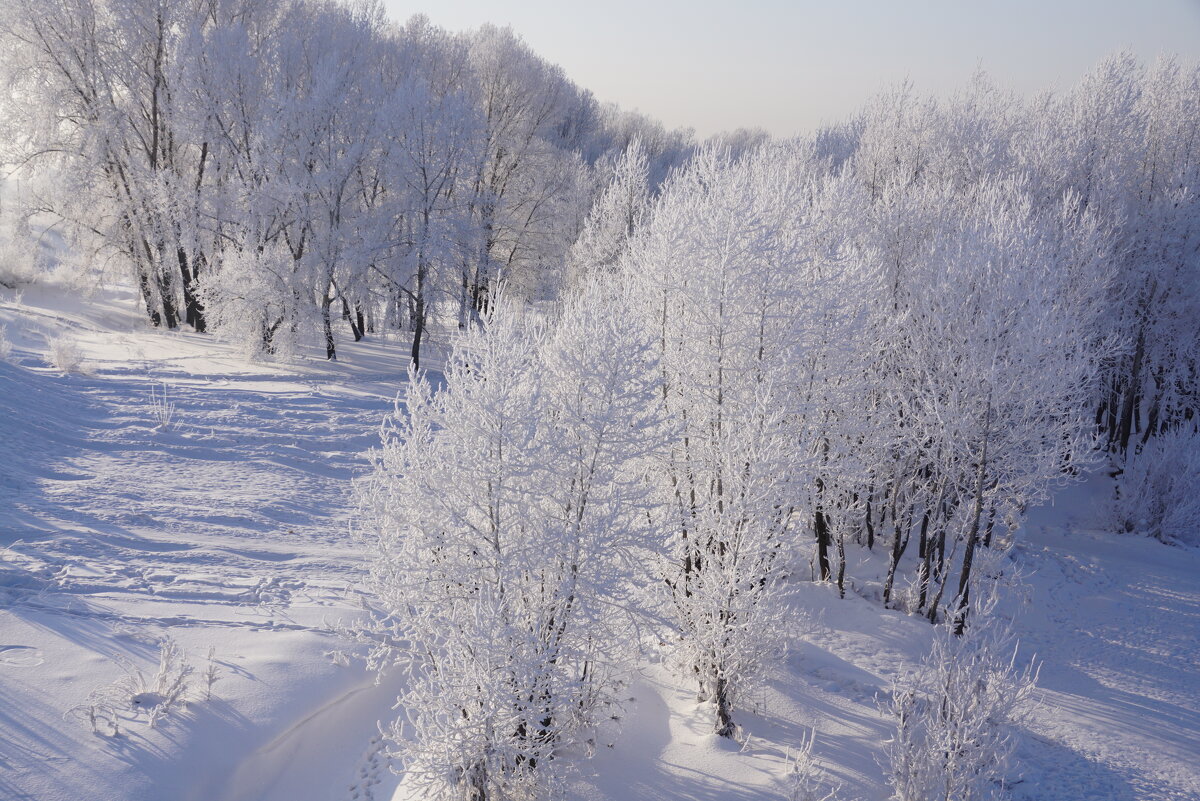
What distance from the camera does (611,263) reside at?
1001 inches

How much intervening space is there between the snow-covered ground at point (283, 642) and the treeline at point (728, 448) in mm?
654

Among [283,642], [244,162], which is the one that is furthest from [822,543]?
[244,162]

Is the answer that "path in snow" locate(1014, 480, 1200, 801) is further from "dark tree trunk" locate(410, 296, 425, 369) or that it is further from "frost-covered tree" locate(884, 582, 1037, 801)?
"dark tree trunk" locate(410, 296, 425, 369)

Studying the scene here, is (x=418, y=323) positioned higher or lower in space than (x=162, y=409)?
higher

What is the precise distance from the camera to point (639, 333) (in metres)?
7.54

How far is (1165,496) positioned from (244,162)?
2718 centimetres

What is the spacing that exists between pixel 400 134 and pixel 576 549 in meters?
18.7

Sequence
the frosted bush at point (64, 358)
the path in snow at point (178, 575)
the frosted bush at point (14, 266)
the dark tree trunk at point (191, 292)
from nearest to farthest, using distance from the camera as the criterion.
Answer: the path in snow at point (178, 575) → the frosted bush at point (64, 358) → the dark tree trunk at point (191, 292) → the frosted bush at point (14, 266)

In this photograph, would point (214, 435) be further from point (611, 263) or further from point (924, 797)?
point (611, 263)

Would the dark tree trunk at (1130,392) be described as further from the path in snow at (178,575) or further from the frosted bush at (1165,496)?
the path in snow at (178,575)

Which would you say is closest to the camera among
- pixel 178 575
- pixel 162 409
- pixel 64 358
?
pixel 178 575

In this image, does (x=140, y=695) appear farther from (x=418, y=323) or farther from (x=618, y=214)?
(x=618, y=214)

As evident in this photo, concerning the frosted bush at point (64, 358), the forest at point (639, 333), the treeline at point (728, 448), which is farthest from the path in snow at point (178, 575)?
the treeline at point (728, 448)

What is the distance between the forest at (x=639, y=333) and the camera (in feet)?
20.8
